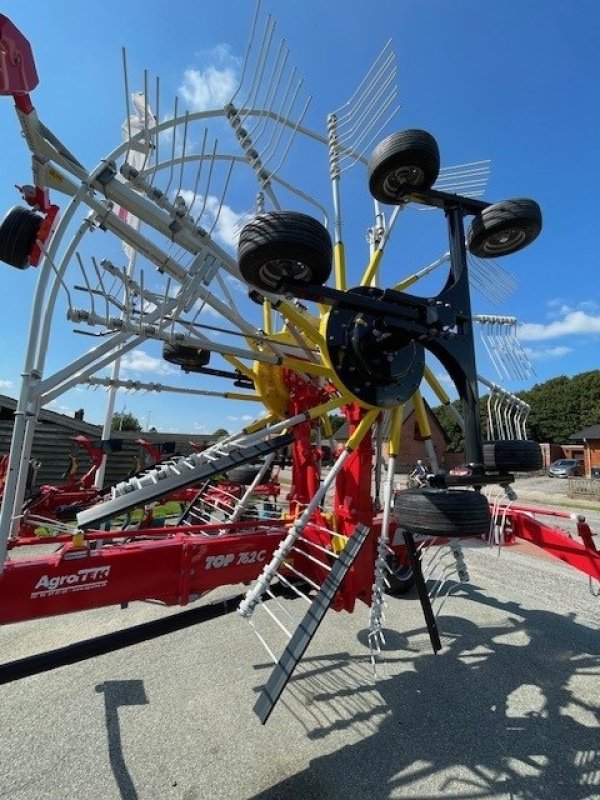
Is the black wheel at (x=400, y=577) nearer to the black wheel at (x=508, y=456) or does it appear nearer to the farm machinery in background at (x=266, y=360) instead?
the farm machinery in background at (x=266, y=360)

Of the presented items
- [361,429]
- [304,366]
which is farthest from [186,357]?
[361,429]

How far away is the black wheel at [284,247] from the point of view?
222cm

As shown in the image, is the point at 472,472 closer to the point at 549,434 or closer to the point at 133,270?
the point at 133,270

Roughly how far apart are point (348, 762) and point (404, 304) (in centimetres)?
314

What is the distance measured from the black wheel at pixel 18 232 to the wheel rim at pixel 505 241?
2.92m

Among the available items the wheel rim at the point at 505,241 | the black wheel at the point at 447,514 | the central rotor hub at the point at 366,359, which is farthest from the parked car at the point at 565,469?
the black wheel at the point at 447,514

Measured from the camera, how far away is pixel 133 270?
7.02 m

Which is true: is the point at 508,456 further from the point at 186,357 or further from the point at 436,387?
the point at 186,357

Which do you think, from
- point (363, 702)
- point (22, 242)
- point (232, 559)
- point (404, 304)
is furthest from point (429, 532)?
point (22, 242)

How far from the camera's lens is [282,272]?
2428 millimetres

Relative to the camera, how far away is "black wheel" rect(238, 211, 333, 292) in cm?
222

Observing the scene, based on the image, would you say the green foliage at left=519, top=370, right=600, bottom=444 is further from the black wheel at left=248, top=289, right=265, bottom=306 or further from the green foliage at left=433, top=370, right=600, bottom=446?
the black wheel at left=248, top=289, right=265, bottom=306

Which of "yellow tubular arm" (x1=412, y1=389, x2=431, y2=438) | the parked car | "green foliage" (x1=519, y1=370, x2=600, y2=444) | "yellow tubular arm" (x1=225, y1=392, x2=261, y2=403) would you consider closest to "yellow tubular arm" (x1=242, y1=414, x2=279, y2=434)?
"yellow tubular arm" (x1=225, y1=392, x2=261, y2=403)

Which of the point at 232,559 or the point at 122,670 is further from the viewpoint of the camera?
the point at 122,670
